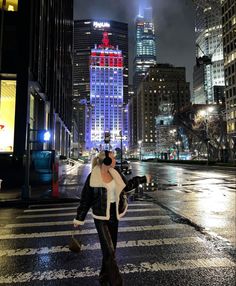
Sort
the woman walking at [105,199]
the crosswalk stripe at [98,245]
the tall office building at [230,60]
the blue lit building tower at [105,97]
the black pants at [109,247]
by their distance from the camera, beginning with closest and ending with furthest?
the black pants at [109,247] → the woman walking at [105,199] → the crosswalk stripe at [98,245] → the tall office building at [230,60] → the blue lit building tower at [105,97]

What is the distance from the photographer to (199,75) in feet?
639

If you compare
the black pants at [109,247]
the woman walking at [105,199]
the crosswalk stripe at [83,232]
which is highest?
the woman walking at [105,199]

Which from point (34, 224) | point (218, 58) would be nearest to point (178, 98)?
point (218, 58)

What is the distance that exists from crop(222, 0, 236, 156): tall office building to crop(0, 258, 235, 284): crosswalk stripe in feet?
281

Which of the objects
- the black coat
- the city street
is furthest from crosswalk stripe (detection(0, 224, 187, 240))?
the black coat

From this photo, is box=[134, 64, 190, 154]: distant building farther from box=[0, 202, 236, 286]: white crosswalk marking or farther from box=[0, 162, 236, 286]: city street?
box=[0, 202, 236, 286]: white crosswalk marking

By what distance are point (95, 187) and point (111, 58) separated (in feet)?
652

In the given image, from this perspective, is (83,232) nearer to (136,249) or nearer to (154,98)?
(136,249)

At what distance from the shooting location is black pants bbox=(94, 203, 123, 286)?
3.94 meters

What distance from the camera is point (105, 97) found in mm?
183125

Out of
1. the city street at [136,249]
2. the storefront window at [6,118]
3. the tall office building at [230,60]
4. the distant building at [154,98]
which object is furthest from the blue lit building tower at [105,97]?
the city street at [136,249]

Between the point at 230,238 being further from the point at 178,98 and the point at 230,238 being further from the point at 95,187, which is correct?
the point at 178,98

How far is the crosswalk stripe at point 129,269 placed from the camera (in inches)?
195

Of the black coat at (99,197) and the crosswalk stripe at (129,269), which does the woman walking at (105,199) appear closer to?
the black coat at (99,197)
